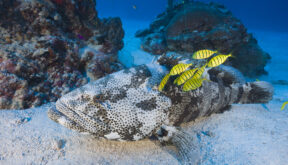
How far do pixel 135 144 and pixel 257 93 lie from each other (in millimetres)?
2967

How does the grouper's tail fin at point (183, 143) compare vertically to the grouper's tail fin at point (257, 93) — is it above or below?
below

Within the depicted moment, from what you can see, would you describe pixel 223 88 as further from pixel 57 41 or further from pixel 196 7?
pixel 196 7

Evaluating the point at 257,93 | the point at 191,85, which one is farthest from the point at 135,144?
the point at 257,93

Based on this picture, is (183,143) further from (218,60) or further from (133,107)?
(218,60)

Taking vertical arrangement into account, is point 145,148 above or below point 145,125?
below

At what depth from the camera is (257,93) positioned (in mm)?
3656

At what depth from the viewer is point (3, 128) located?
2.55 m

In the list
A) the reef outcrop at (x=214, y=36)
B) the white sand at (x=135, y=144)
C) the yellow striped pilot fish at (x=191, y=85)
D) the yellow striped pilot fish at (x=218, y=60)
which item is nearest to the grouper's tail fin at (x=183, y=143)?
the white sand at (x=135, y=144)

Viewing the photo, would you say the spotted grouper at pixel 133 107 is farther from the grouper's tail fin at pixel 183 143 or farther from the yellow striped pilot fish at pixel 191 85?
the yellow striped pilot fish at pixel 191 85

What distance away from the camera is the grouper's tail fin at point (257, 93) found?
3.62 metres

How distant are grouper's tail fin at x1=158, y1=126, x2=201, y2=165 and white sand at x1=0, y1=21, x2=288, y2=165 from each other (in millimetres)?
113

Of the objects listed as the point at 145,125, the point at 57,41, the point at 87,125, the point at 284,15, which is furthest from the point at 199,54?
the point at 284,15

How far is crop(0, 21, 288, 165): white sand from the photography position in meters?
2.17

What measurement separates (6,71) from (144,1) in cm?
12609
